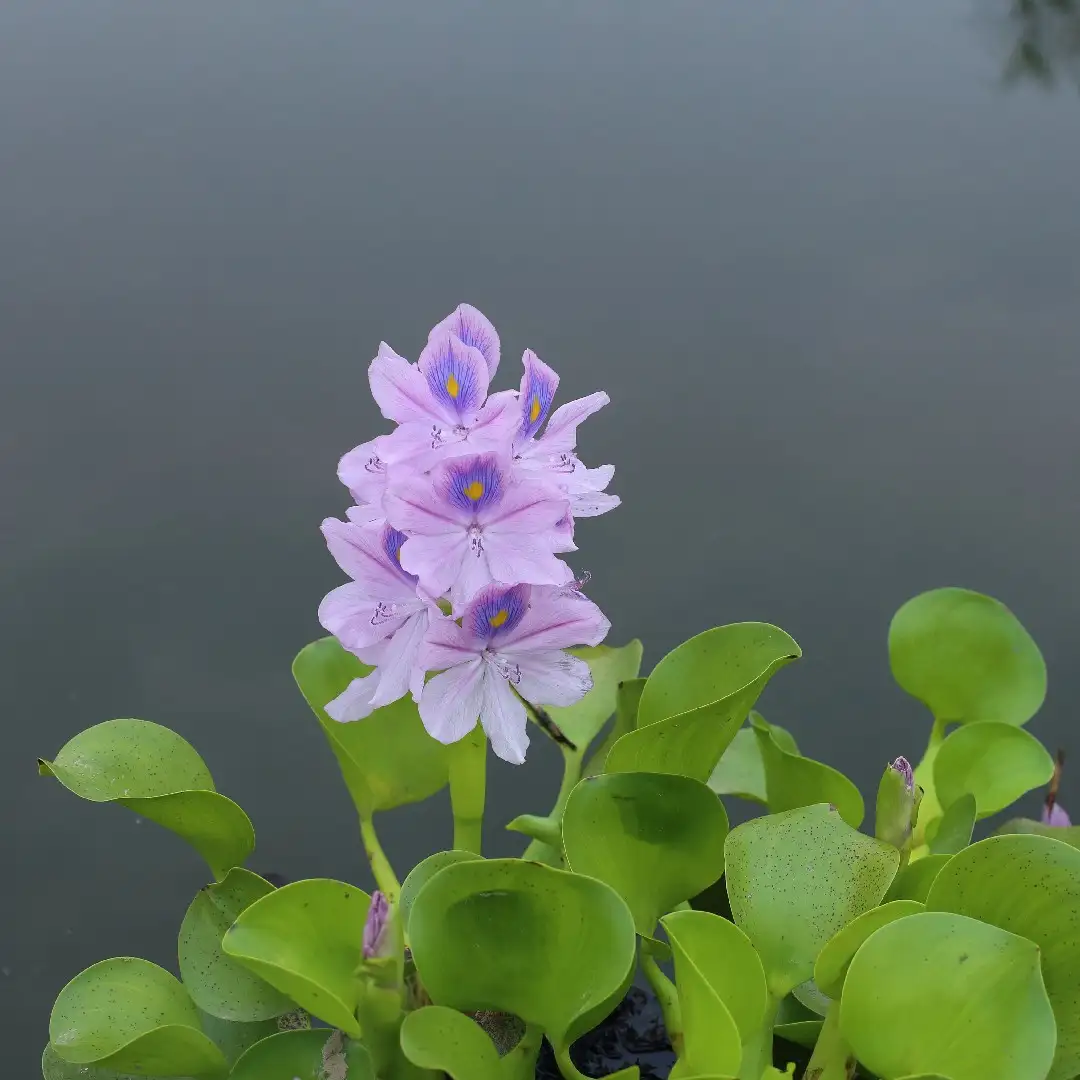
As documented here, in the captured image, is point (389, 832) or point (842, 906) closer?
point (842, 906)

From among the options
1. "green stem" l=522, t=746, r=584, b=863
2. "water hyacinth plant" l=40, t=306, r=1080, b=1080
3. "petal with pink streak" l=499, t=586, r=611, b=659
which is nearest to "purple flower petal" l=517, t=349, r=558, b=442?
"water hyacinth plant" l=40, t=306, r=1080, b=1080

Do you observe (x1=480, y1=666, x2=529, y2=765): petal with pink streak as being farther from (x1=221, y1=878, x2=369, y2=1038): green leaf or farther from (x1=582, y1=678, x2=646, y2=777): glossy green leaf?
(x1=582, y1=678, x2=646, y2=777): glossy green leaf

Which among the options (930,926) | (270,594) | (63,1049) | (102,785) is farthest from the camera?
(270,594)

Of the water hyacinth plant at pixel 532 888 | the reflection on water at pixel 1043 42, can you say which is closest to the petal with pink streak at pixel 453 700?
the water hyacinth plant at pixel 532 888

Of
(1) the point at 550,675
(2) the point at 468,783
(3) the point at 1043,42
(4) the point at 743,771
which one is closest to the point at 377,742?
(2) the point at 468,783

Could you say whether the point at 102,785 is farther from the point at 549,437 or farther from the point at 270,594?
the point at 270,594

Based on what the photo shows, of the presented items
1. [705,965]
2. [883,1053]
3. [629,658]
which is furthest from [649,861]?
[629,658]

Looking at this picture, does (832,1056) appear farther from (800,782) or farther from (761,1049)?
(800,782)
